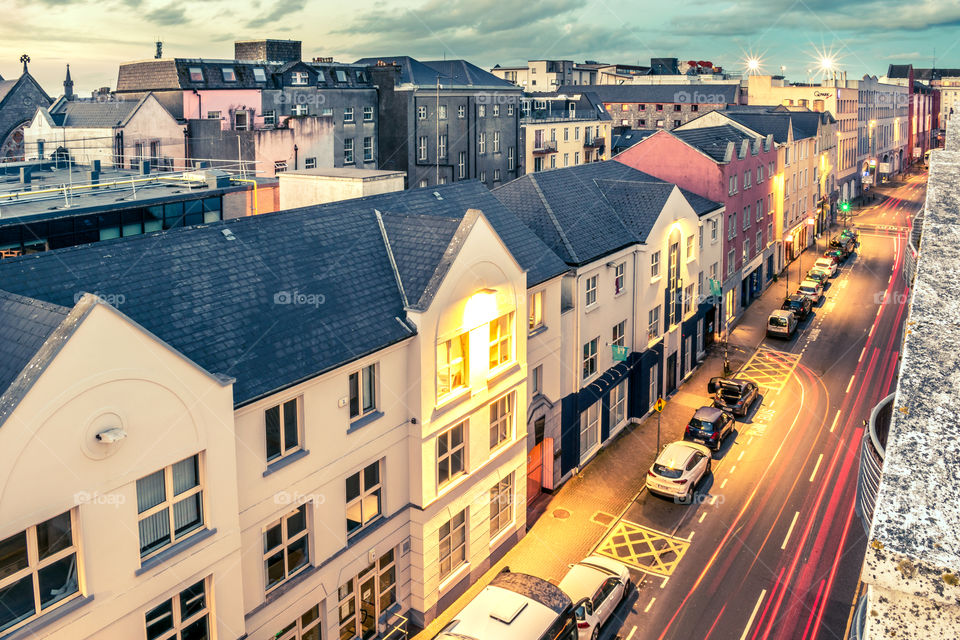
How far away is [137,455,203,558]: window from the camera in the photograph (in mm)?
19141

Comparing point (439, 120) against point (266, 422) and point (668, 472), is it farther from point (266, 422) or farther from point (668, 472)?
point (266, 422)

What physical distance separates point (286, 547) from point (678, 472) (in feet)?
67.0

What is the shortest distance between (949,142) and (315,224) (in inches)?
914

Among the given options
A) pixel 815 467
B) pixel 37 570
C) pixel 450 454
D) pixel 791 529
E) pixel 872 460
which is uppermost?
pixel 872 460

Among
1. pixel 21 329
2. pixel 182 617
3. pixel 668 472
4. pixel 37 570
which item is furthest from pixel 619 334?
pixel 37 570

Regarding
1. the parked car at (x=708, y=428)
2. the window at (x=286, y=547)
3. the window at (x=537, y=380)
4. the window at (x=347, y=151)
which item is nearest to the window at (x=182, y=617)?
the window at (x=286, y=547)

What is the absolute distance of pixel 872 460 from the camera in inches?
339

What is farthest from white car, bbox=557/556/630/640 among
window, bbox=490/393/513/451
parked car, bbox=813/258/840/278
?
parked car, bbox=813/258/840/278

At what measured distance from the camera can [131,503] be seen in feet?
60.6

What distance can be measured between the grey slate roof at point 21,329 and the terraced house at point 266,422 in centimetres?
7

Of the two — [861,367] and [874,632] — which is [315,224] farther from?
[861,367]

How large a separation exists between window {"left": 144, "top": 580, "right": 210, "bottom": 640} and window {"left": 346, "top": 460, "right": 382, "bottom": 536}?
19.8 ft

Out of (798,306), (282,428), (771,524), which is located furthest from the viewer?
(798,306)

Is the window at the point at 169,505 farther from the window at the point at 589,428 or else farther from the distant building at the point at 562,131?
the distant building at the point at 562,131
